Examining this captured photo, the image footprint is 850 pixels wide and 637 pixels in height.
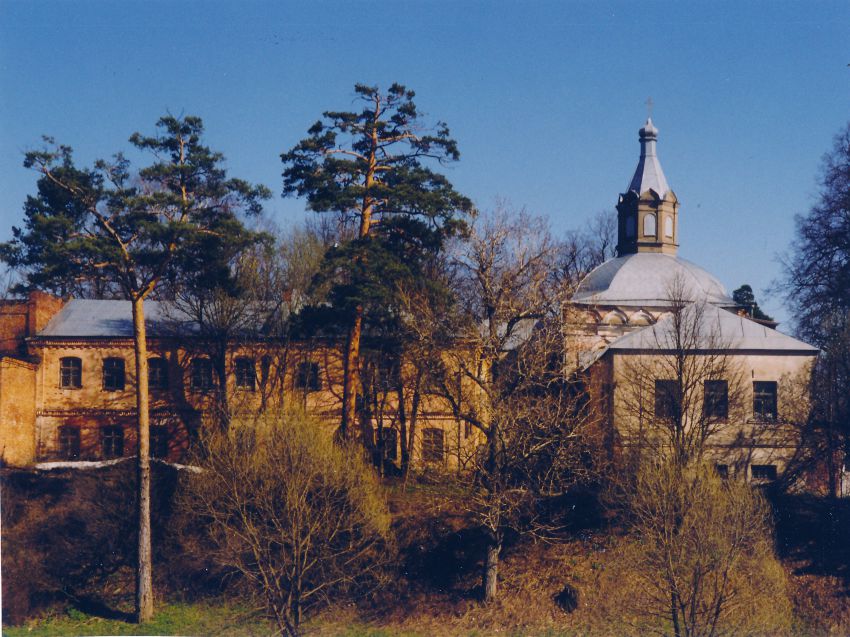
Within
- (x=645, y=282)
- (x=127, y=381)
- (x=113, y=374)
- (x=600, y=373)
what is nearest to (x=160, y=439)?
(x=127, y=381)

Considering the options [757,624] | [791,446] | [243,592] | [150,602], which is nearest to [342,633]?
[243,592]

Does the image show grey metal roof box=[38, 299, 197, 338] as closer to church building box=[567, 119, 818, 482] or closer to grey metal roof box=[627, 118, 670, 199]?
church building box=[567, 119, 818, 482]

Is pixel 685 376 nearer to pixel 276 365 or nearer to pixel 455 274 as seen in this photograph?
pixel 455 274

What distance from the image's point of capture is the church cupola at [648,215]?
40.2 m

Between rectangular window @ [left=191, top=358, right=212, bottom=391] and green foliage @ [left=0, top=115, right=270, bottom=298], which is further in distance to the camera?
rectangular window @ [left=191, top=358, right=212, bottom=391]

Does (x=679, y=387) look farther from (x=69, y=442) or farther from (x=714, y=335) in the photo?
(x=69, y=442)

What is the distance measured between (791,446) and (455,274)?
11237 millimetres

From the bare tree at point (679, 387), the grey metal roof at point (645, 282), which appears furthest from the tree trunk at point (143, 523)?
the grey metal roof at point (645, 282)

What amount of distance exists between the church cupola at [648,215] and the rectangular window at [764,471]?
1458cm

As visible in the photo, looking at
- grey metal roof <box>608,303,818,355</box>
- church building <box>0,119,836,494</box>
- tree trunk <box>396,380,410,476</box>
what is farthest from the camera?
tree trunk <box>396,380,410,476</box>

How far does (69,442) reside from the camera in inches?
1286

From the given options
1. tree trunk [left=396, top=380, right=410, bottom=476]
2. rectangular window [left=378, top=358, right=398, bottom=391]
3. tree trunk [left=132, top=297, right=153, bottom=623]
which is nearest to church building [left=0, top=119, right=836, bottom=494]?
tree trunk [left=396, top=380, right=410, bottom=476]

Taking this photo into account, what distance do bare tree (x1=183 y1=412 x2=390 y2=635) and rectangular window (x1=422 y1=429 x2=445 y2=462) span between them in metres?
4.91

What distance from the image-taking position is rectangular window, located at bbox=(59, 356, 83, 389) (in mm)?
33094
